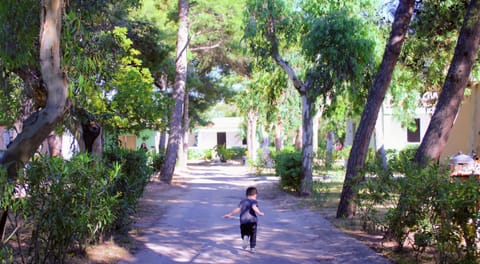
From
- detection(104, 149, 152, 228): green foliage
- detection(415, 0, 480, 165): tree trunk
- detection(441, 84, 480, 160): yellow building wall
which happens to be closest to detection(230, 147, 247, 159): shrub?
detection(441, 84, 480, 160): yellow building wall

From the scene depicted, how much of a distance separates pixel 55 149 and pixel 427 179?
1533 centimetres

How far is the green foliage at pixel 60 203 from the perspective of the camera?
6.15m

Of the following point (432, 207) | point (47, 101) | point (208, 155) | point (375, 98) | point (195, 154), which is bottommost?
point (432, 207)

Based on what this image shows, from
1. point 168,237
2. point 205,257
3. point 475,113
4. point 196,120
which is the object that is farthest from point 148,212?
point 196,120

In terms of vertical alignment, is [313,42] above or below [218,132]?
above

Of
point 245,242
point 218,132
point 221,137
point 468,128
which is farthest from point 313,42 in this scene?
point 221,137

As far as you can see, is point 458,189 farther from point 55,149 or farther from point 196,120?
point 196,120

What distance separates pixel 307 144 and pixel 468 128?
7.67 metres

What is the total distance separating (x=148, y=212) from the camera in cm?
1466

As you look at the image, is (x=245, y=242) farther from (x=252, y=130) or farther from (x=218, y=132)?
(x=218, y=132)

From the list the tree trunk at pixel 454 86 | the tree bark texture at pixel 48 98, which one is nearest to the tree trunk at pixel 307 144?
the tree trunk at pixel 454 86

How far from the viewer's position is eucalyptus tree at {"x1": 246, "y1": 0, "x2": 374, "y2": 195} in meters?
16.4

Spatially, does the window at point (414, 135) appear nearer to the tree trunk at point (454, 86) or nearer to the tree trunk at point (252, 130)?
the tree trunk at point (252, 130)

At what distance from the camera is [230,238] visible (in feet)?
34.5
